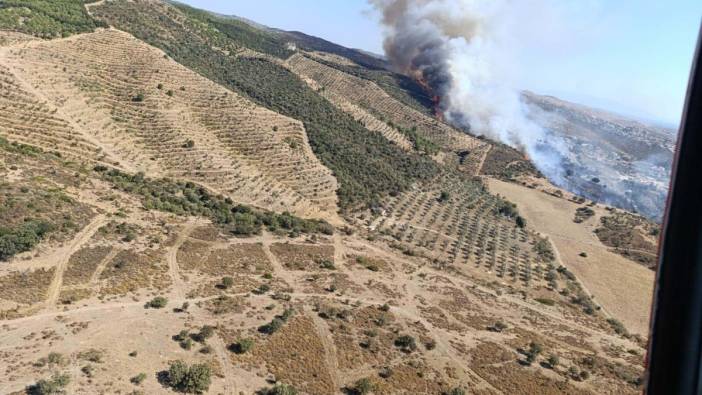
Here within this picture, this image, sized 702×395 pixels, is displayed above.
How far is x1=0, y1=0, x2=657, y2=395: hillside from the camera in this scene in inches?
690

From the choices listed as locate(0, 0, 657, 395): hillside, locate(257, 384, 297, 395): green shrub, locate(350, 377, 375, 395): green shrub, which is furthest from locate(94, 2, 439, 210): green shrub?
locate(257, 384, 297, 395): green shrub

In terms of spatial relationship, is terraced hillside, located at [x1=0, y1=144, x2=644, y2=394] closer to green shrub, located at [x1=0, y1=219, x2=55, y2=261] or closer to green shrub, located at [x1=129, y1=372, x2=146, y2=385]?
green shrub, located at [x1=129, y1=372, x2=146, y2=385]

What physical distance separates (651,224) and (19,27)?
6873 centimetres

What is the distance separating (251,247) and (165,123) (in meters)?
19.3

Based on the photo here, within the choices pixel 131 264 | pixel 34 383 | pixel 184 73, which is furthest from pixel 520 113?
pixel 34 383

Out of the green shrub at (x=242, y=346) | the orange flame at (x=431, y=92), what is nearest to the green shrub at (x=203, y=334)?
the green shrub at (x=242, y=346)

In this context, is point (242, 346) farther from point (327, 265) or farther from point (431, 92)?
point (431, 92)

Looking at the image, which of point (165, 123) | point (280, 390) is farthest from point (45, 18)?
point (280, 390)

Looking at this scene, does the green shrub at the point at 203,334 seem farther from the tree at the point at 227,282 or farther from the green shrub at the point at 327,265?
the green shrub at the point at 327,265

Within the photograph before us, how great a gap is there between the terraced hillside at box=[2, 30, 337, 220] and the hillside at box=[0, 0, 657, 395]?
20 centimetres

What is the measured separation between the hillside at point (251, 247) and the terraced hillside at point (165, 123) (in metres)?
0.20

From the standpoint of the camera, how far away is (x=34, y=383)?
1400 cm

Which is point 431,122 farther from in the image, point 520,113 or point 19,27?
point 19,27

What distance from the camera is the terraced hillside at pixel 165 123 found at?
121 ft
